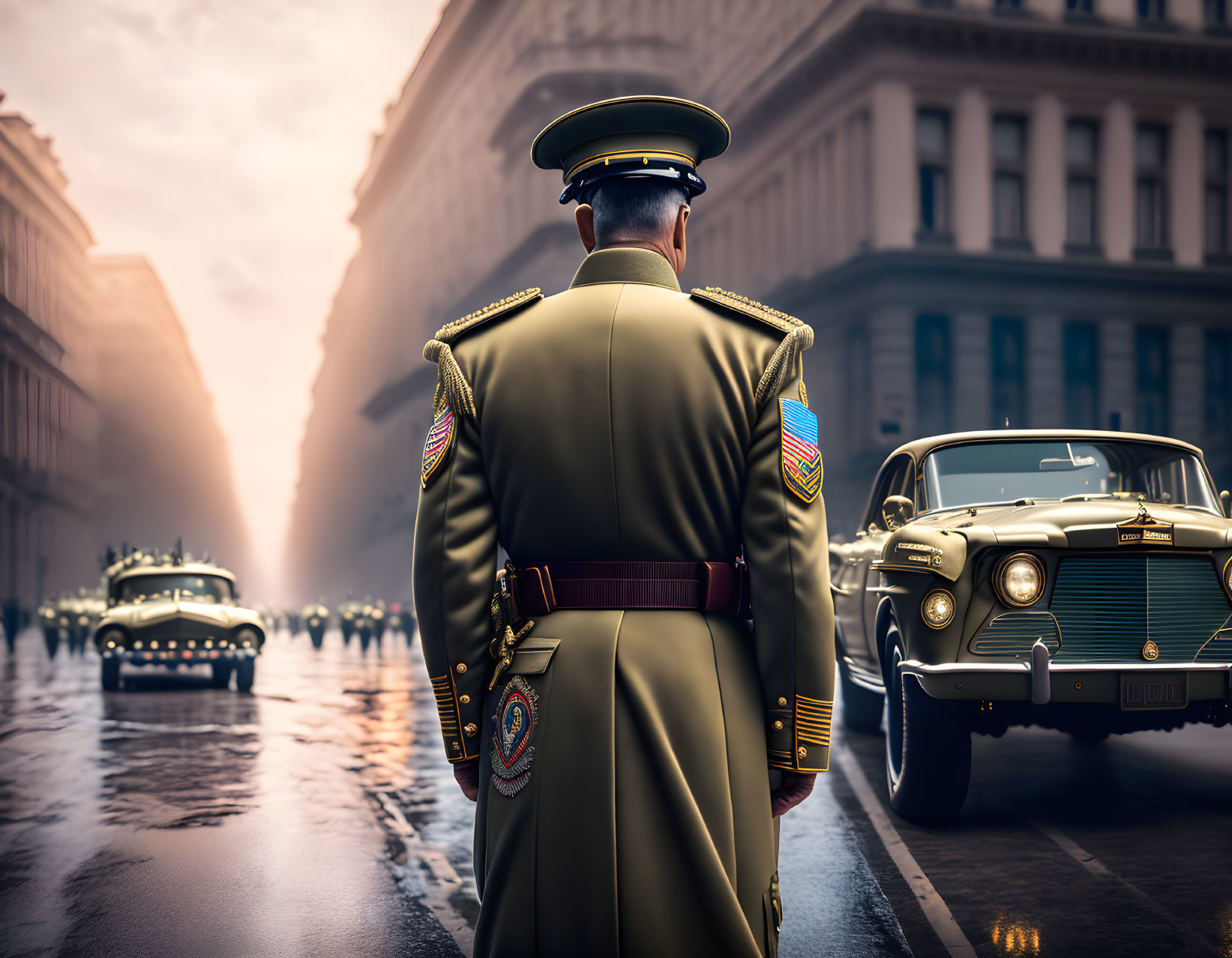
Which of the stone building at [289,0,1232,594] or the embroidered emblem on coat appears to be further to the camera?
the stone building at [289,0,1232,594]

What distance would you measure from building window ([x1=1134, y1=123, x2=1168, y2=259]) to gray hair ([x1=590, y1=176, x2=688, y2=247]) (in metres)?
35.0

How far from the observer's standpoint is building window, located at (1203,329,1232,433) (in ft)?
111

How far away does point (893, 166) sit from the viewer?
1286 inches

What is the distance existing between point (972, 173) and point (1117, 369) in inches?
262

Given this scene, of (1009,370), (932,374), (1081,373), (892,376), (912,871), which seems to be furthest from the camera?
(1081,373)

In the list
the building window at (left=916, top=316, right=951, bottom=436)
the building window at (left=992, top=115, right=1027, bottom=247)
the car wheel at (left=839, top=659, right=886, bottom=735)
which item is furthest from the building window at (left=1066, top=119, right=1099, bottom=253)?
the car wheel at (left=839, top=659, right=886, bottom=735)

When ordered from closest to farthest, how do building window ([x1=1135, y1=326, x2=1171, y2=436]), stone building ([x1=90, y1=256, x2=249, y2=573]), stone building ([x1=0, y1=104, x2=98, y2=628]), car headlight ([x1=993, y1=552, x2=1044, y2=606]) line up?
1. car headlight ([x1=993, y1=552, x2=1044, y2=606])
2. building window ([x1=1135, y1=326, x2=1171, y2=436])
3. stone building ([x1=0, y1=104, x2=98, y2=628])
4. stone building ([x1=90, y1=256, x2=249, y2=573])

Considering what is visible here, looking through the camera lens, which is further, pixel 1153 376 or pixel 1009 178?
pixel 1009 178

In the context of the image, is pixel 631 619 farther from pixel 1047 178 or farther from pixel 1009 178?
pixel 1009 178

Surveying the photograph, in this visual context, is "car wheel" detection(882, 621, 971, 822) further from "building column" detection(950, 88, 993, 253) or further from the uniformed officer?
"building column" detection(950, 88, 993, 253)

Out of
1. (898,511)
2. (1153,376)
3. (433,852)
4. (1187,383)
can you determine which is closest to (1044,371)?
(1153,376)

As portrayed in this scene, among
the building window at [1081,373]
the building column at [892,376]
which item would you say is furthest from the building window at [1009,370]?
the building column at [892,376]

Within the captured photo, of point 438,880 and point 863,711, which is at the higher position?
point 863,711

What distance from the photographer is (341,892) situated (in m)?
5.79
